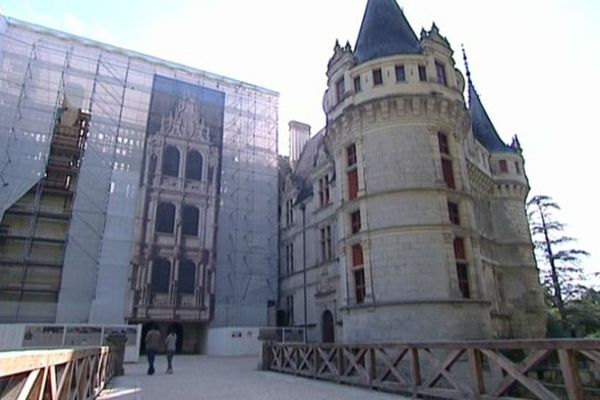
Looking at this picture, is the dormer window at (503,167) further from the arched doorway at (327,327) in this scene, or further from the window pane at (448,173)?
the arched doorway at (327,327)

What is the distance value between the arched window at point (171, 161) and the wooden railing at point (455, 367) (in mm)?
16067

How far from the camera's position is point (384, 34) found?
17594mm

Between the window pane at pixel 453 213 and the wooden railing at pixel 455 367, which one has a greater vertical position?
the window pane at pixel 453 213

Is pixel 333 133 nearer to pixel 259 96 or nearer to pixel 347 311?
pixel 347 311

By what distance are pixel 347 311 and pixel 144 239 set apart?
14486 mm

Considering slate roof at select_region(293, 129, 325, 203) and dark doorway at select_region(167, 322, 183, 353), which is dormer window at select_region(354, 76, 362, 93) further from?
dark doorway at select_region(167, 322, 183, 353)

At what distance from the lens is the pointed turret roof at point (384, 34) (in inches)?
666

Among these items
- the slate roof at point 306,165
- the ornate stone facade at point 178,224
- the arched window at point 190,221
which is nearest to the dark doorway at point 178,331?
the ornate stone facade at point 178,224

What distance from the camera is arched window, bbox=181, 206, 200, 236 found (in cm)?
2577

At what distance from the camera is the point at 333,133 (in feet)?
57.8

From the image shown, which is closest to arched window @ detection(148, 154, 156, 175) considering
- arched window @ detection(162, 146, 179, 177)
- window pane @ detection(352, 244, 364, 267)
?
arched window @ detection(162, 146, 179, 177)

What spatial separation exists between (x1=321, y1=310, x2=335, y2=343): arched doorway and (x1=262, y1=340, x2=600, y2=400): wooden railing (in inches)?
331

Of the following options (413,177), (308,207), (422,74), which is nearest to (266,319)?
(308,207)

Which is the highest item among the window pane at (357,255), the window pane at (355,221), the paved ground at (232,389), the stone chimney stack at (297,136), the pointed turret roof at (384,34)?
the stone chimney stack at (297,136)
